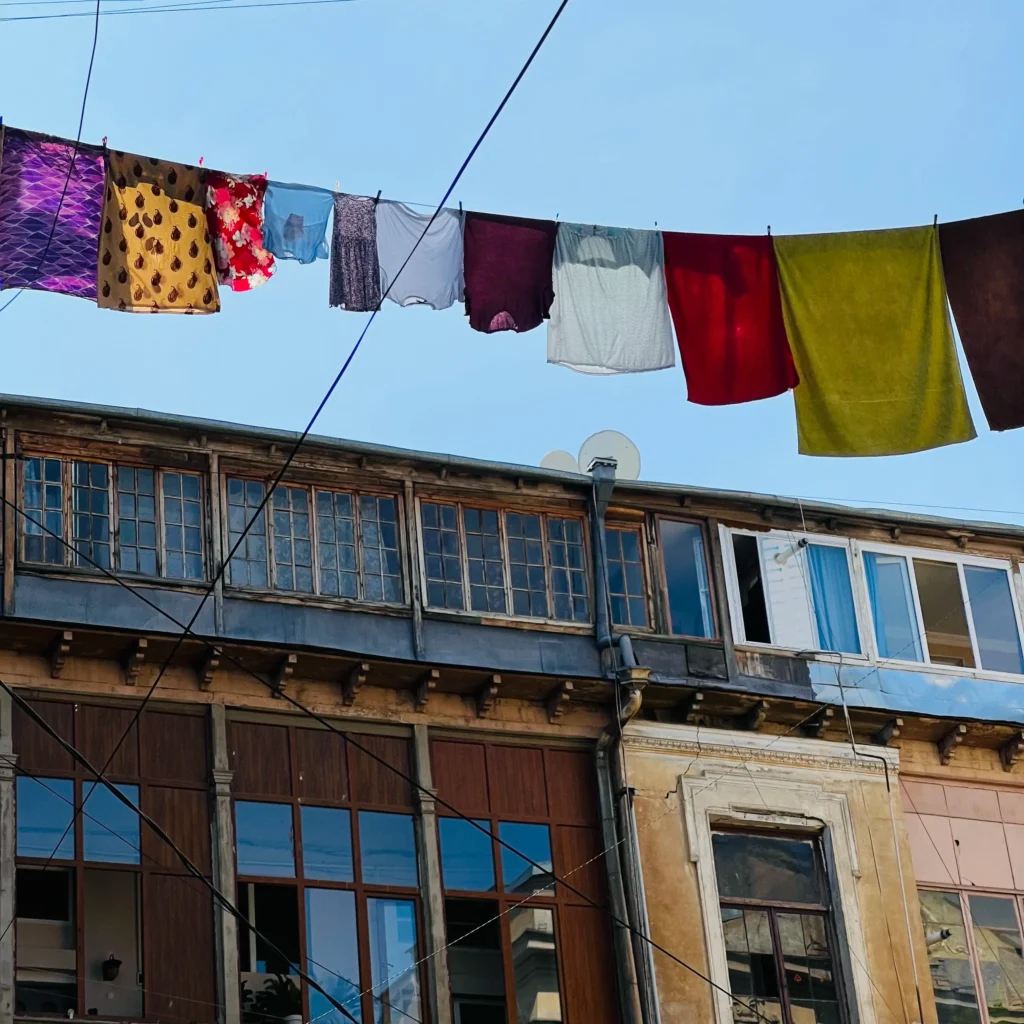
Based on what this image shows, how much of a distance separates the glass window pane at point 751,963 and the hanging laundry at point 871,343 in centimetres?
Answer: 477

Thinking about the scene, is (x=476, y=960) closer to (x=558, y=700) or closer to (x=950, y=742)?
(x=558, y=700)

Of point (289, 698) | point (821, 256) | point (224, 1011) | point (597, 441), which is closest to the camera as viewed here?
point (224, 1011)

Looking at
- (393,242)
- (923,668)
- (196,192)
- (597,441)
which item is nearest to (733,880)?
(923,668)

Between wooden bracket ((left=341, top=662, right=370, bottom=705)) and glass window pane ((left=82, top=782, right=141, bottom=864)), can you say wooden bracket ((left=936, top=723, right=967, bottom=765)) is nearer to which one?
wooden bracket ((left=341, top=662, right=370, bottom=705))

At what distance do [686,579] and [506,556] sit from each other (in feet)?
6.95

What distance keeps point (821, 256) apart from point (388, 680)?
5997mm

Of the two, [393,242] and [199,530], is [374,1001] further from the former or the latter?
[393,242]

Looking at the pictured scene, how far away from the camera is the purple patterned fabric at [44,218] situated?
62.4 ft

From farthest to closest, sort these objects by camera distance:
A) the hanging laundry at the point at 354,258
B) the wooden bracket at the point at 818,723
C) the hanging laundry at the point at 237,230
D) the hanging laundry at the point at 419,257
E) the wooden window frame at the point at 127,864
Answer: the wooden bracket at the point at 818,723 < the hanging laundry at the point at 419,257 < the hanging laundry at the point at 354,258 < the hanging laundry at the point at 237,230 < the wooden window frame at the point at 127,864

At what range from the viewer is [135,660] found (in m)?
19.8

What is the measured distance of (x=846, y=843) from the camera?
2256cm

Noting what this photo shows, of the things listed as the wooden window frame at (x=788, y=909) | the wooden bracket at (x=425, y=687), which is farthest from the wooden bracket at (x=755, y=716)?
the wooden bracket at (x=425, y=687)

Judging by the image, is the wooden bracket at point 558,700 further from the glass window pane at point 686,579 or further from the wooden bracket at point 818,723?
the wooden bracket at point 818,723

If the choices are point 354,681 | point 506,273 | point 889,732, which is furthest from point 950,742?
point 506,273
